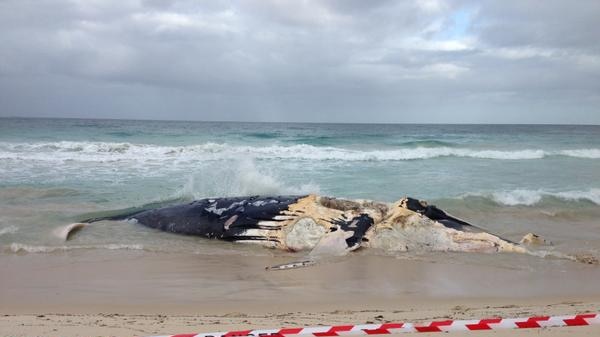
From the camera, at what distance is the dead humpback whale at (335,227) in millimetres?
7570

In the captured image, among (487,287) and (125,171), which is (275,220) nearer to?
(487,287)

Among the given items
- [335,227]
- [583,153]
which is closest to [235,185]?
[335,227]

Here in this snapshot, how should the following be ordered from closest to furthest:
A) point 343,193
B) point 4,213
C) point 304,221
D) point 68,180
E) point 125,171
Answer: point 304,221 → point 4,213 → point 343,193 → point 68,180 → point 125,171

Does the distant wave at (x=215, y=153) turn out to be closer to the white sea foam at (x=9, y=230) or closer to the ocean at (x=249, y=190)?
the ocean at (x=249, y=190)

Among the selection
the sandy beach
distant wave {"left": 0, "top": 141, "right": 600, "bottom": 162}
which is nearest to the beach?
the sandy beach

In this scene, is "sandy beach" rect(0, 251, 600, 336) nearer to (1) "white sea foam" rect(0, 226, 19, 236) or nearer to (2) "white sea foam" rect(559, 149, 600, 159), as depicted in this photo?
(1) "white sea foam" rect(0, 226, 19, 236)

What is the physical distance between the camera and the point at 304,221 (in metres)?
7.90

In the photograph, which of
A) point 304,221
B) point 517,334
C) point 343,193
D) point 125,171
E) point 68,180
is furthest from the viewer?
point 125,171

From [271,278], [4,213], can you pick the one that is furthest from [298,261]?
[4,213]

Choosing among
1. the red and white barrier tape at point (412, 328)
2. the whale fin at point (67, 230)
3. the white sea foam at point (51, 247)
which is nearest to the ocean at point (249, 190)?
the white sea foam at point (51, 247)

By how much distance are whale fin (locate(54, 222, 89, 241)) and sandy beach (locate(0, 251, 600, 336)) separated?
0.89m

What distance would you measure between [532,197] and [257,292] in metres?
9.67

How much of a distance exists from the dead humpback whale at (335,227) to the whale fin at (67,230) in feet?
0.06

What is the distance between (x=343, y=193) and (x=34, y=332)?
10105 mm
